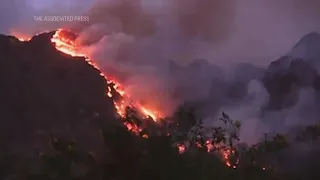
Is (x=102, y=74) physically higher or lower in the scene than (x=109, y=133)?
higher

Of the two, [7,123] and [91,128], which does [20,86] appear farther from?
[91,128]

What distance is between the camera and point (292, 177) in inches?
1272

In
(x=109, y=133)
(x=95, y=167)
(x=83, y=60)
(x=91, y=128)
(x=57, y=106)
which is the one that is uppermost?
(x=83, y=60)

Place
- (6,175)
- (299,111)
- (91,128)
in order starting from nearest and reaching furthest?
(6,175)
(91,128)
(299,111)

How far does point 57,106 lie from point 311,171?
2008 centimetres

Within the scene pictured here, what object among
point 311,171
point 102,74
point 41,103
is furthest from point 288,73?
point 41,103

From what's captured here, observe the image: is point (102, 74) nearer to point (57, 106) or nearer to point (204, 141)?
point (57, 106)

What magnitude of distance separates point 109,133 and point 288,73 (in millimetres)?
48629

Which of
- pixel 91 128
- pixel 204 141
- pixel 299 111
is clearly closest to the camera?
pixel 204 141

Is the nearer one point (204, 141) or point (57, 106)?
point (204, 141)

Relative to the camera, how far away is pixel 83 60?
42000mm

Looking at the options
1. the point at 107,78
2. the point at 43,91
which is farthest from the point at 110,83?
the point at 43,91

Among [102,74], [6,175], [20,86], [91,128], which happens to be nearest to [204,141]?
[91,128]

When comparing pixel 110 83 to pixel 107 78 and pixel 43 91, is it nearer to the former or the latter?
pixel 107 78
